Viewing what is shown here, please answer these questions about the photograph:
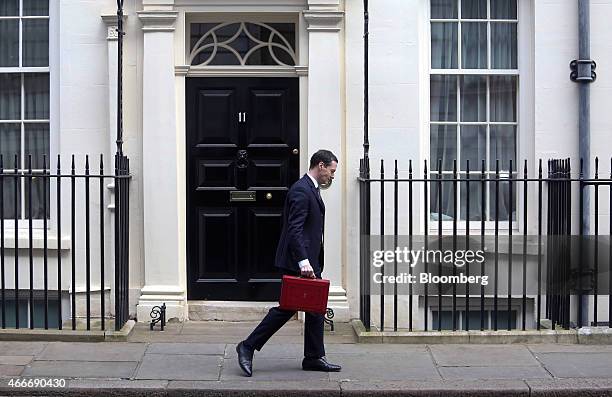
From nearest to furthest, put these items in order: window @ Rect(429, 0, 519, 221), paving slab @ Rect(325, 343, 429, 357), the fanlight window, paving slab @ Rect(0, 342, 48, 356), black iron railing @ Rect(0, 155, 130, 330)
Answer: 1. paving slab @ Rect(0, 342, 48, 356)
2. paving slab @ Rect(325, 343, 429, 357)
3. black iron railing @ Rect(0, 155, 130, 330)
4. the fanlight window
5. window @ Rect(429, 0, 519, 221)

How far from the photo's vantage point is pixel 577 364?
800 centimetres

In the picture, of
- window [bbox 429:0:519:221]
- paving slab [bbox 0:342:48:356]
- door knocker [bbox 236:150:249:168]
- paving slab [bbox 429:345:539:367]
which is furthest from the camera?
window [bbox 429:0:519:221]

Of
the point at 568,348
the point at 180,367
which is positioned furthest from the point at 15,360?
the point at 568,348

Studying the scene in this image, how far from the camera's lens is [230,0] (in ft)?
31.1

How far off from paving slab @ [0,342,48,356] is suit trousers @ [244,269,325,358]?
2047 mm

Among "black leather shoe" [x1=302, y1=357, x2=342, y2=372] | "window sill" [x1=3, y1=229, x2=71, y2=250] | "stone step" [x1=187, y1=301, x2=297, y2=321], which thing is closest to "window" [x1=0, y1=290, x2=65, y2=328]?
"window sill" [x1=3, y1=229, x2=71, y2=250]

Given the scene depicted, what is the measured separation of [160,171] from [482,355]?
3753 millimetres

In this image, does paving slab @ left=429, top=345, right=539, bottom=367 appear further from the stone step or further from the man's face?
the stone step

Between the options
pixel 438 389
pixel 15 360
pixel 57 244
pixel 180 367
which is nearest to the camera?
pixel 438 389

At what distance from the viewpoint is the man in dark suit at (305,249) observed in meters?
7.45

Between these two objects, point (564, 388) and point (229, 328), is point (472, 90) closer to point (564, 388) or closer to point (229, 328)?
point (229, 328)

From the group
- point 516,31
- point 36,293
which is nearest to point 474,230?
→ point 516,31

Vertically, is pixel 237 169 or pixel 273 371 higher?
pixel 237 169

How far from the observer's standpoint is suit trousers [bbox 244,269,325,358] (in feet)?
24.9
